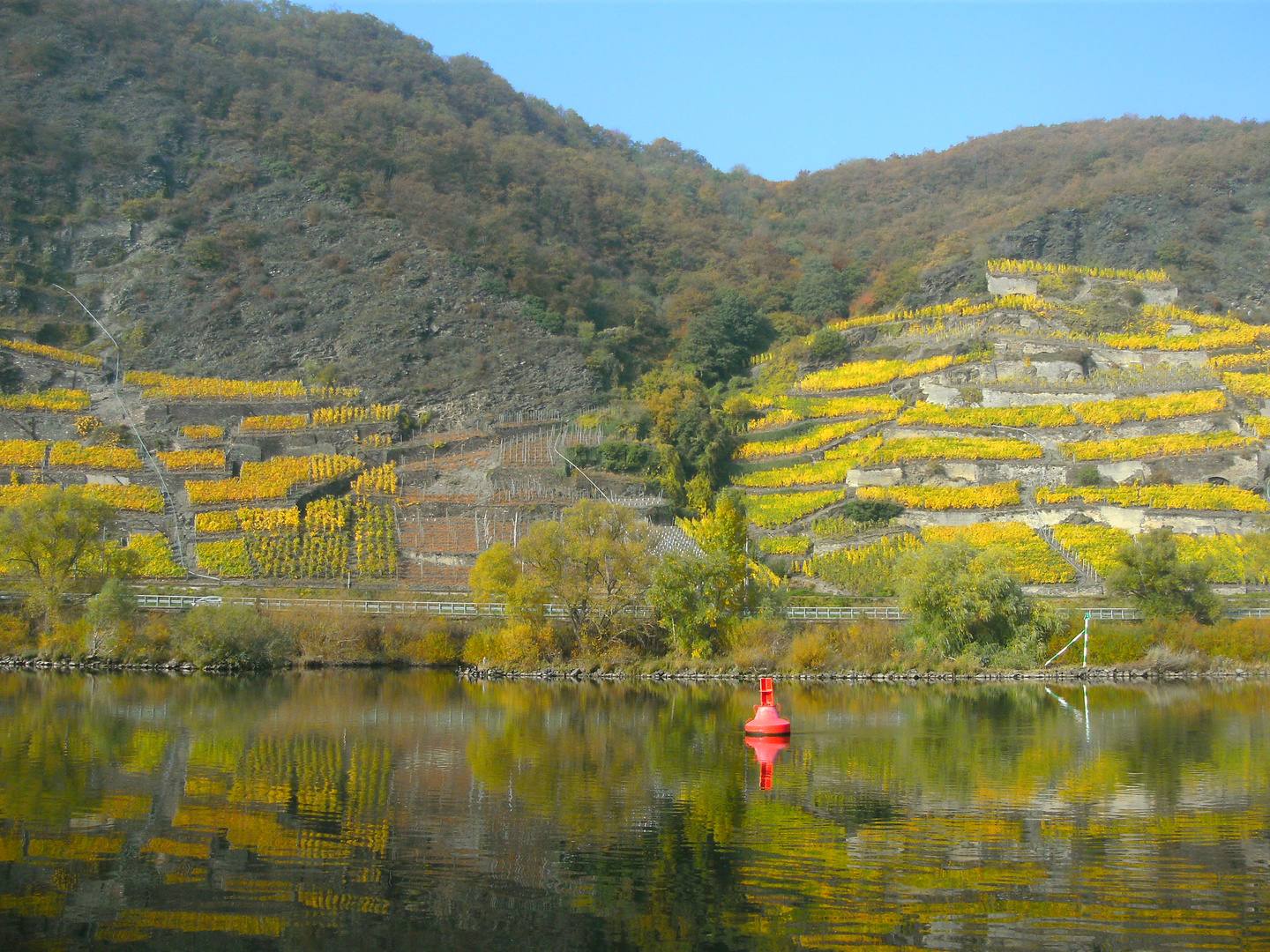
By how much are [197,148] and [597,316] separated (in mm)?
29350

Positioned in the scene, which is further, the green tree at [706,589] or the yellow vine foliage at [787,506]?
the yellow vine foliage at [787,506]

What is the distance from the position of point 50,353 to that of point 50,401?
4752mm

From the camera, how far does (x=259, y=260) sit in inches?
2530

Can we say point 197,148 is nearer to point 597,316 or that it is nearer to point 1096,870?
point 597,316

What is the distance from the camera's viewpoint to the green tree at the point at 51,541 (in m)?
32.9

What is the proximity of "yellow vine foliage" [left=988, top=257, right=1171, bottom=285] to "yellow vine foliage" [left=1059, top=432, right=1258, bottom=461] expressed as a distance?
2071cm

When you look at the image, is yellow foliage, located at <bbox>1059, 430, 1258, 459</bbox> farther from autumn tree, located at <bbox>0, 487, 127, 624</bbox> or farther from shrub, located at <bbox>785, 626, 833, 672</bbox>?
autumn tree, located at <bbox>0, 487, 127, 624</bbox>

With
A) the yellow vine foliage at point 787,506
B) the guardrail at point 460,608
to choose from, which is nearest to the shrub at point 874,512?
the yellow vine foliage at point 787,506

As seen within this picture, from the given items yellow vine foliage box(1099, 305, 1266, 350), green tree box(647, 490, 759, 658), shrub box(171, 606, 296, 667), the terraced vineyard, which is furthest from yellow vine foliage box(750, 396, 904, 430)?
shrub box(171, 606, 296, 667)

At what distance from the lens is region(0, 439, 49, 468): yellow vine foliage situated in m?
44.4

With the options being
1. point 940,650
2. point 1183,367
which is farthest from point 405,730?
point 1183,367

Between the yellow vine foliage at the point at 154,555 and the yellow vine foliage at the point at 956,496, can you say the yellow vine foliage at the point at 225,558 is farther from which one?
the yellow vine foliage at the point at 956,496

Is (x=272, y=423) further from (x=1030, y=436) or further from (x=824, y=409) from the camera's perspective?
(x=1030, y=436)

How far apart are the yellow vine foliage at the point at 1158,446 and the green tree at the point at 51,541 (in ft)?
126
